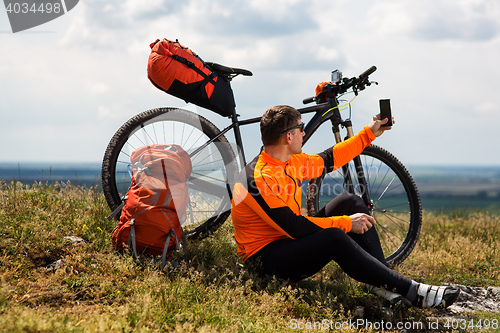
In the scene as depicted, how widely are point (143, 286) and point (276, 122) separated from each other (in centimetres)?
173

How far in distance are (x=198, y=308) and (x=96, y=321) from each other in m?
0.72

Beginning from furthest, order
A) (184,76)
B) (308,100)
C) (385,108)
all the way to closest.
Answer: (308,100), (184,76), (385,108)

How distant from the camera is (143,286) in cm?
361

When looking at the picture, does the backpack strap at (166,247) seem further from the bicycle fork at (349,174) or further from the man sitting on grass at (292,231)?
the bicycle fork at (349,174)

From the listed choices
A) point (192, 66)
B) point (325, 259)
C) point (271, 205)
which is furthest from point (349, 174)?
point (192, 66)

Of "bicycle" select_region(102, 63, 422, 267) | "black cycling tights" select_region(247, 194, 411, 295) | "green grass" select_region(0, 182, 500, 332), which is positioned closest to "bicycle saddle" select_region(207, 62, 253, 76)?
"bicycle" select_region(102, 63, 422, 267)

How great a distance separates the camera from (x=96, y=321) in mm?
3092

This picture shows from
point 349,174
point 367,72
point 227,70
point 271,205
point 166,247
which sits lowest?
point 166,247

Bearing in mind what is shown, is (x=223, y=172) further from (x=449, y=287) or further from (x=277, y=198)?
(x=449, y=287)

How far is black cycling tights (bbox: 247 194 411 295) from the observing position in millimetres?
3691

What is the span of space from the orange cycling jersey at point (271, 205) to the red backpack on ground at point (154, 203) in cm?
66

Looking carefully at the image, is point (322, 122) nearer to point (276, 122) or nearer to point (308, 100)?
point (308, 100)

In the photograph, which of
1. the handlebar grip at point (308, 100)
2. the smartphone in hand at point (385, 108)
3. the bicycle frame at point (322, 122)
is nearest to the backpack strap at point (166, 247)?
the bicycle frame at point (322, 122)

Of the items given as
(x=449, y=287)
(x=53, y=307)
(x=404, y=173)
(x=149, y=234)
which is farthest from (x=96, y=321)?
(x=404, y=173)
